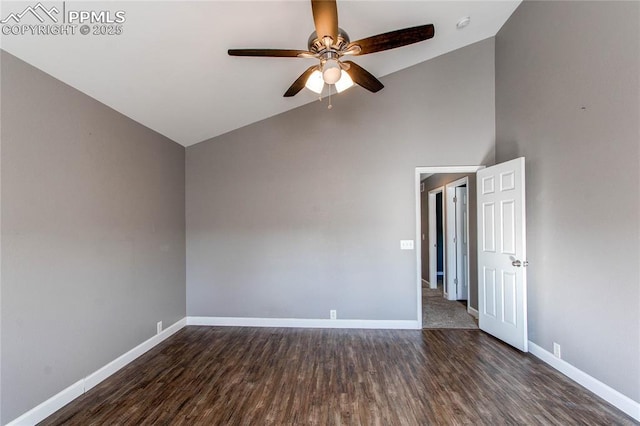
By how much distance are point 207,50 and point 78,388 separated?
3.00 metres

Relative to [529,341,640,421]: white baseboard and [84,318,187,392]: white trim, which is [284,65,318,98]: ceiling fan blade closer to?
[84,318,187,392]: white trim

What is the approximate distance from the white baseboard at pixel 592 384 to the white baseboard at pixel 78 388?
4.18m

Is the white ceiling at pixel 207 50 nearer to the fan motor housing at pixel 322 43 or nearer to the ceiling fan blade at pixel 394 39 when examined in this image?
the fan motor housing at pixel 322 43

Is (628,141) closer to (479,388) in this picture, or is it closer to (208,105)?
(479,388)

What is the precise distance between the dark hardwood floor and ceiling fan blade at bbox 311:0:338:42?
8.62ft

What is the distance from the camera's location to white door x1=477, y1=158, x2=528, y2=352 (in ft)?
10.2

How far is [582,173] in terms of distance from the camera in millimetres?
2543

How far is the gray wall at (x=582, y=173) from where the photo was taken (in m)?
2.13

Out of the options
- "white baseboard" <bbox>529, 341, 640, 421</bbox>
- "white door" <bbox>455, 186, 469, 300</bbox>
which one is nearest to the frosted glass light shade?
"white baseboard" <bbox>529, 341, 640, 421</bbox>

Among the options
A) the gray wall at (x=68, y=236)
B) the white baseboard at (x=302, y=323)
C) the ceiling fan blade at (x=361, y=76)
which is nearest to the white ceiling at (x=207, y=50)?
the gray wall at (x=68, y=236)

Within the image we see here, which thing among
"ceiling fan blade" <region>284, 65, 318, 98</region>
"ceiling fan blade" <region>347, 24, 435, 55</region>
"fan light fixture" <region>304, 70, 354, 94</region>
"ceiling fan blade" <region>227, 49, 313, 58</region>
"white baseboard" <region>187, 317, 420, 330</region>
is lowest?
"white baseboard" <region>187, 317, 420, 330</region>

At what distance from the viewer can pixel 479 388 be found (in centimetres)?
247

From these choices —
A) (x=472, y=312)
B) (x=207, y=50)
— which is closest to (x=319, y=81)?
(x=207, y=50)

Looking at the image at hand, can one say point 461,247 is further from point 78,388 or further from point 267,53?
point 78,388
